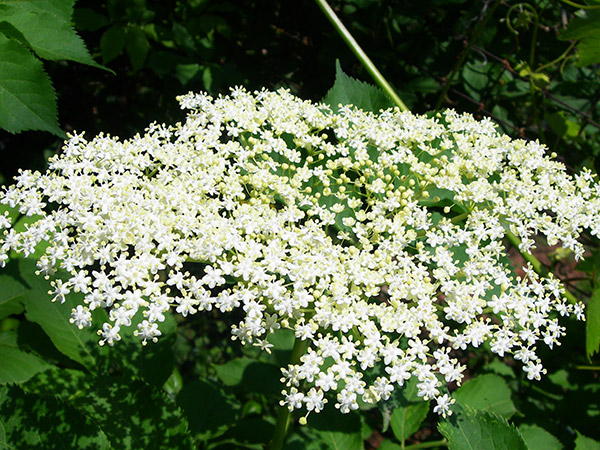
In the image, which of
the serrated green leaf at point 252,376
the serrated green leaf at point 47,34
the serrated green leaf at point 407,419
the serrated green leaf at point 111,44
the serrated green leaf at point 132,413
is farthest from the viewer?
the serrated green leaf at point 111,44

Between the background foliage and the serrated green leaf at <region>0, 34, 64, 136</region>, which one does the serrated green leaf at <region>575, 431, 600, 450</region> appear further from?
the serrated green leaf at <region>0, 34, 64, 136</region>

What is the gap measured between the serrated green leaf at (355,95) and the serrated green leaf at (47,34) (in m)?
0.96

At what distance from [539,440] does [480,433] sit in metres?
0.89

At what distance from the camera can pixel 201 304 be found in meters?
1.47

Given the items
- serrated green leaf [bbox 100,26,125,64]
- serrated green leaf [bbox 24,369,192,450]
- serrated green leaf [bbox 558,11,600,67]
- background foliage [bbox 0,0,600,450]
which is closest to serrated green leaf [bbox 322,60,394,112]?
background foliage [bbox 0,0,600,450]

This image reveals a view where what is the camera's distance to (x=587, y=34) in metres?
2.18

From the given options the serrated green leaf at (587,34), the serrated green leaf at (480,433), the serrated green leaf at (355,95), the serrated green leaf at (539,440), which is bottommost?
the serrated green leaf at (539,440)

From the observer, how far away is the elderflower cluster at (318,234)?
147 centimetres

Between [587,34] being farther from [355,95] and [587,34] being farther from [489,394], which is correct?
[489,394]

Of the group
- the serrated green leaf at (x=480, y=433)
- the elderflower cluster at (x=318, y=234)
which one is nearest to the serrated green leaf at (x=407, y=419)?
the elderflower cluster at (x=318, y=234)

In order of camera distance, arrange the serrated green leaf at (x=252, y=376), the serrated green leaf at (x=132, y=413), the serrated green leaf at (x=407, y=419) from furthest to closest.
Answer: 1. the serrated green leaf at (x=252, y=376)
2. the serrated green leaf at (x=407, y=419)
3. the serrated green leaf at (x=132, y=413)

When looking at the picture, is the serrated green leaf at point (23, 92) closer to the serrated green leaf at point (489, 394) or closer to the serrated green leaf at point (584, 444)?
the serrated green leaf at point (489, 394)

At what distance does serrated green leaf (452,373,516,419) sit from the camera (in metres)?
2.20

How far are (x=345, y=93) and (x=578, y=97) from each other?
8.08 ft
